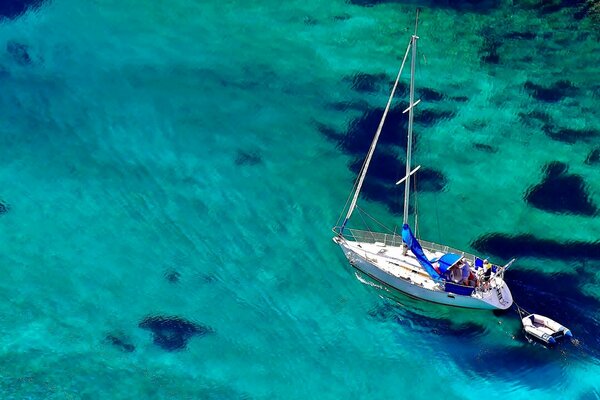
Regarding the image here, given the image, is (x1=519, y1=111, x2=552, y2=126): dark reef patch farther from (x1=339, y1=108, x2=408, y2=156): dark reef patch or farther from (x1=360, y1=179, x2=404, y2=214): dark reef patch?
(x1=360, y1=179, x2=404, y2=214): dark reef patch

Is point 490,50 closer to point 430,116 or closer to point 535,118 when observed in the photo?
point 535,118

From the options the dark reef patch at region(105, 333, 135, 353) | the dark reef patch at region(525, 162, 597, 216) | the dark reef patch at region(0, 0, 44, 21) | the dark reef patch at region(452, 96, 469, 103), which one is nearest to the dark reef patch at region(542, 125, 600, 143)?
the dark reef patch at region(525, 162, 597, 216)

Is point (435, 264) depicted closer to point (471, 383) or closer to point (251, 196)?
point (471, 383)

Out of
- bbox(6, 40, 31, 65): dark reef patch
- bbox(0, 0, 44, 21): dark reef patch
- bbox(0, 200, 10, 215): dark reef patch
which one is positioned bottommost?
bbox(0, 200, 10, 215): dark reef patch

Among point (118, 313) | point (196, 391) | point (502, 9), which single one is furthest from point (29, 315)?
point (502, 9)

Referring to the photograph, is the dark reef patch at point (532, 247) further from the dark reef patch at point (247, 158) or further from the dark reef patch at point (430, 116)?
the dark reef patch at point (247, 158)

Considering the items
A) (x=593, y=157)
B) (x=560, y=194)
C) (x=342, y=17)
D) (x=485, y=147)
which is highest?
(x=342, y=17)

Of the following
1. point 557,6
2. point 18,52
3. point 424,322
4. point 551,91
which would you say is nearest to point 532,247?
point 424,322
